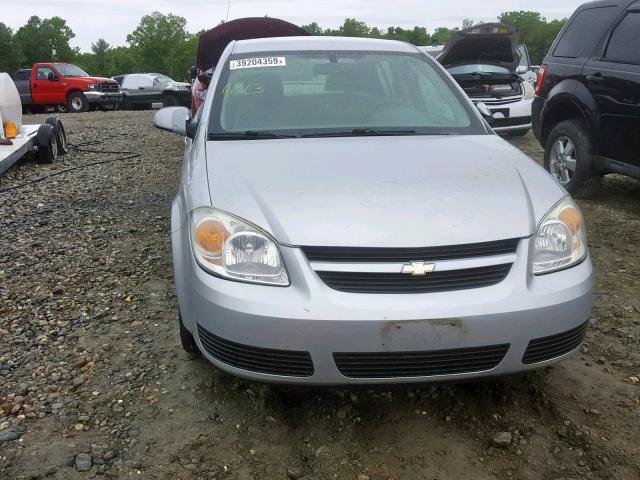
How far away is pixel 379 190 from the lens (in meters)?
2.48

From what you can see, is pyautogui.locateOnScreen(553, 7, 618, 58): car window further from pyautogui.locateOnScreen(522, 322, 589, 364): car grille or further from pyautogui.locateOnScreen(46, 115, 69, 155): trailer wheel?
pyautogui.locateOnScreen(46, 115, 69, 155): trailer wheel

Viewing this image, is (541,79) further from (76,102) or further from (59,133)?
(76,102)

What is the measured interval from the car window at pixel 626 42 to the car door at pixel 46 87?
19.8m

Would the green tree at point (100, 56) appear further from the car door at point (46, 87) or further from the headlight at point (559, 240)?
the headlight at point (559, 240)

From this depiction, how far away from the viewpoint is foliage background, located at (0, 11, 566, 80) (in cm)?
6193

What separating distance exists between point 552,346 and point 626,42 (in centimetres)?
435

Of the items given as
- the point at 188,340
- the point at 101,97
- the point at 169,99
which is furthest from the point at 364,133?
the point at 101,97

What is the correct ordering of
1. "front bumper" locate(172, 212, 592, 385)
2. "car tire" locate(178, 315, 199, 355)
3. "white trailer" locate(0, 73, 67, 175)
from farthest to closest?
"white trailer" locate(0, 73, 67, 175) < "car tire" locate(178, 315, 199, 355) < "front bumper" locate(172, 212, 592, 385)

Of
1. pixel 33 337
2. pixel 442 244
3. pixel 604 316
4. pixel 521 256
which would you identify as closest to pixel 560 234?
pixel 521 256

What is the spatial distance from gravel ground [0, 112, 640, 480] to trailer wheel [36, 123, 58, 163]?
201 inches

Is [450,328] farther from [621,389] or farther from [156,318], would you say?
[156,318]

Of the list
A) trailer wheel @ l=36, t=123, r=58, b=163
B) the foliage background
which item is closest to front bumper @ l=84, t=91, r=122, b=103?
trailer wheel @ l=36, t=123, r=58, b=163

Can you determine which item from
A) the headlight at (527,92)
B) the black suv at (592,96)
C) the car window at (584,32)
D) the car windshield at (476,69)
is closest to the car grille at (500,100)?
the headlight at (527,92)

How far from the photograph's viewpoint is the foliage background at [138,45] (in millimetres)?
61931
